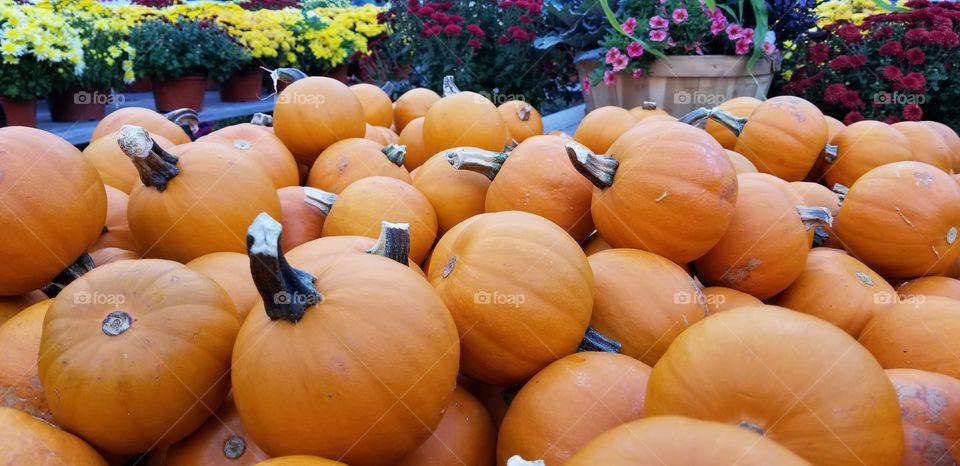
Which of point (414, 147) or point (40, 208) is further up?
point (40, 208)

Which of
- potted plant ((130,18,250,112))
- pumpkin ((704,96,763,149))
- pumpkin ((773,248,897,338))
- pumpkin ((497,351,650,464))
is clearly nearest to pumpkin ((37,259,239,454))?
pumpkin ((497,351,650,464))

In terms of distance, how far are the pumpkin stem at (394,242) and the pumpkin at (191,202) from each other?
729 millimetres

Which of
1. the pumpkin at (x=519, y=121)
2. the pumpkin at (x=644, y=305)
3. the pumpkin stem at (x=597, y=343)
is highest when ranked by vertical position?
the pumpkin at (x=519, y=121)

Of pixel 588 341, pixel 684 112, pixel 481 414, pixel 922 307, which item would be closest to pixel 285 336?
pixel 481 414

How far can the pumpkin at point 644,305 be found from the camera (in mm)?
1658

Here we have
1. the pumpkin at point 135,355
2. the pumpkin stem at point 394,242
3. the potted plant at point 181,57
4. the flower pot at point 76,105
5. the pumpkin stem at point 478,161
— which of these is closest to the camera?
the pumpkin at point 135,355

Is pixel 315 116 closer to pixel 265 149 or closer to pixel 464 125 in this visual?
pixel 265 149

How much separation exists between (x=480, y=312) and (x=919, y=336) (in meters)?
1.27

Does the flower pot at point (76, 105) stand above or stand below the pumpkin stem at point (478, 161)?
below

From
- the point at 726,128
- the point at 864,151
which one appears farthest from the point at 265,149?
the point at 864,151

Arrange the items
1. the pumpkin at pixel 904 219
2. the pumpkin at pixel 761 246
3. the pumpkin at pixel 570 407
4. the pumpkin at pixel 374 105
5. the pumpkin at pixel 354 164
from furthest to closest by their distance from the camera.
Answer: the pumpkin at pixel 374 105
the pumpkin at pixel 354 164
the pumpkin at pixel 904 219
the pumpkin at pixel 761 246
the pumpkin at pixel 570 407

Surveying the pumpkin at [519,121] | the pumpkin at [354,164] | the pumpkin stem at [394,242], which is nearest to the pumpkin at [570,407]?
the pumpkin stem at [394,242]

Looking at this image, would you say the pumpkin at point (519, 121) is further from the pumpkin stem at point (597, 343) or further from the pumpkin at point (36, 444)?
the pumpkin at point (36, 444)

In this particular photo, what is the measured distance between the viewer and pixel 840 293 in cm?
196
